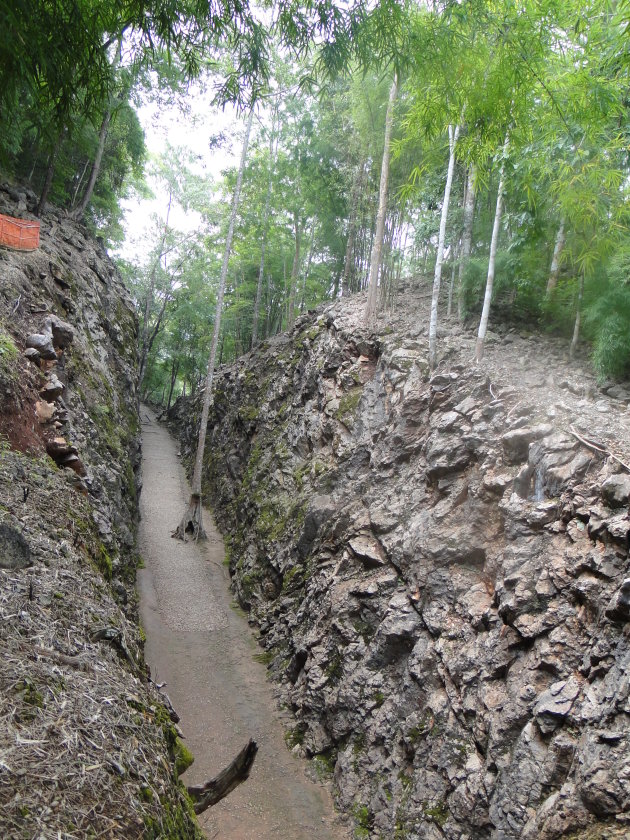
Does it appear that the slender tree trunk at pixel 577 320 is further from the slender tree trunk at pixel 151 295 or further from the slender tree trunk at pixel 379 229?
the slender tree trunk at pixel 151 295

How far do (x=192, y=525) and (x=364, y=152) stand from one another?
11.8 metres

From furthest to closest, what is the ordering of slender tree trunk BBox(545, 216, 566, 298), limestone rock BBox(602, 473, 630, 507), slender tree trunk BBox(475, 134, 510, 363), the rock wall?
slender tree trunk BBox(545, 216, 566, 298), slender tree trunk BBox(475, 134, 510, 363), limestone rock BBox(602, 473, 630, 507), the rock wall

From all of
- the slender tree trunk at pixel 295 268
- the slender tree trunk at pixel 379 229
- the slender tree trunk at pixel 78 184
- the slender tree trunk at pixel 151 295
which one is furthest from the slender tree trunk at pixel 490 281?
the slender tree trunk at pixel 151 295

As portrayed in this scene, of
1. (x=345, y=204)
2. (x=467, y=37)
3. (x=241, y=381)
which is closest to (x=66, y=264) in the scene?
(x=241, y=381)

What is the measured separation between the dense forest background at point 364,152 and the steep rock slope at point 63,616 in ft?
8.78

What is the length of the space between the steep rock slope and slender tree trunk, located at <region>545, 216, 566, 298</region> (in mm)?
8957

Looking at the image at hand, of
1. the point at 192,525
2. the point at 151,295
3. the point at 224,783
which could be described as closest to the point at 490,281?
the point at 224,783

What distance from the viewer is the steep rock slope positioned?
2100mm

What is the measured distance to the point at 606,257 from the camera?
8.13 m

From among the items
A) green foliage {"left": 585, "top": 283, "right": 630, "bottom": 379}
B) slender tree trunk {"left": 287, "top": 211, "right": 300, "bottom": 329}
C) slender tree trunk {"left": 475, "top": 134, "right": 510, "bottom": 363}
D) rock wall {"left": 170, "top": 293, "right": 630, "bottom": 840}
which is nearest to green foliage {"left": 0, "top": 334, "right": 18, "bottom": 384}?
rock wall {"left": 170, "top": 293, "right": 630, "bottom": 840}

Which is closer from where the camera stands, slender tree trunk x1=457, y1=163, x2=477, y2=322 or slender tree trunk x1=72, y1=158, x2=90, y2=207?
slender tree trunk x1=457, y1=163, x2=477, y2=322

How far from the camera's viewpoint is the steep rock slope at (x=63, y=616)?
82.7 inches

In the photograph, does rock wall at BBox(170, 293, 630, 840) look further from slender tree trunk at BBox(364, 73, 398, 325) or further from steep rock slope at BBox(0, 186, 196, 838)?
steep rock slope at BBox(0, 186, 196, 838)

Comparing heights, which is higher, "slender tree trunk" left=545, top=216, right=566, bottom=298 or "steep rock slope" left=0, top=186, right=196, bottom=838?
"slender tree trunk" left=545, top=216, right=566, bottom=298
